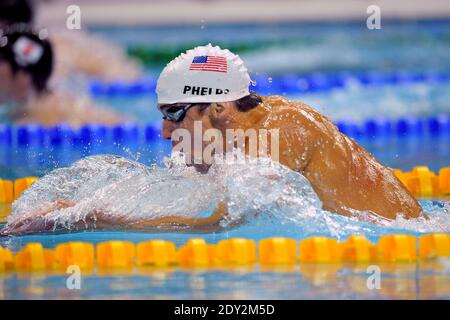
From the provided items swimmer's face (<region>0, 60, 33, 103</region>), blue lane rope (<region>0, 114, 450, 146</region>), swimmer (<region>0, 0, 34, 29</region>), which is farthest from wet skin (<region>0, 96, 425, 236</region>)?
swimmer (<region>0, 0, 34, 29</region>)

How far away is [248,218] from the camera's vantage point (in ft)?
13.9

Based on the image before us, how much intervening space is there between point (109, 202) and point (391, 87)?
7459 mm

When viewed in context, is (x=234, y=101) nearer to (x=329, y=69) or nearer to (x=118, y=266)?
(x=118, y=266)

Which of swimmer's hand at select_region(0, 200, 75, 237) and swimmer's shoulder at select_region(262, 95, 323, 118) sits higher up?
swimmer's shoulder at select_region(262, 95, 323, 118)

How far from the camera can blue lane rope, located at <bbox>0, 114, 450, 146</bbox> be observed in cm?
856

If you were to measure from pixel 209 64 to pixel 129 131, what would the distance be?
4412mm

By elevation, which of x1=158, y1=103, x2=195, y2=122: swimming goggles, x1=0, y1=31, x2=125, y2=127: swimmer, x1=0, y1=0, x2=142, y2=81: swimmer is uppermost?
x1=0, y1=0, x2=142, y2=81: swimmer

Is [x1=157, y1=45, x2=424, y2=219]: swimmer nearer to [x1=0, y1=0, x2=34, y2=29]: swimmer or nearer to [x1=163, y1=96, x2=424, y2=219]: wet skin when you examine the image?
[x1=163, y1=96, x2=424, y2=219]: wet skin

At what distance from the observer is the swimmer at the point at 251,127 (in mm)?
4172

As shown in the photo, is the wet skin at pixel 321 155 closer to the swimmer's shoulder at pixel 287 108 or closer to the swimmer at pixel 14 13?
the swimmer's shoulder at pixel 287 108

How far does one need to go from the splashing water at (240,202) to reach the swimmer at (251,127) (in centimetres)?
4

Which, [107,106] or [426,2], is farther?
[426,2]
